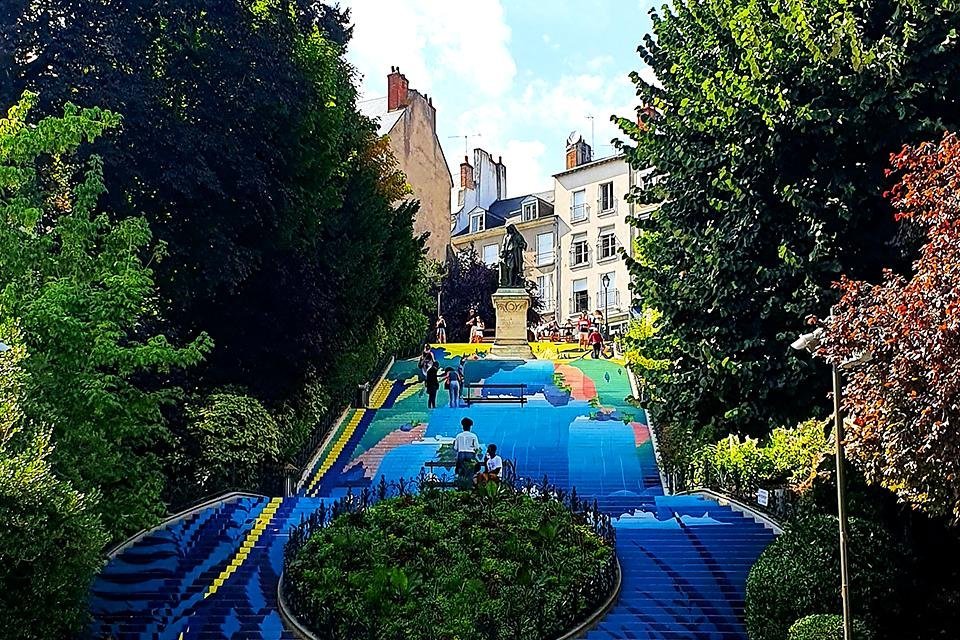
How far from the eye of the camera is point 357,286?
2906 centimetres

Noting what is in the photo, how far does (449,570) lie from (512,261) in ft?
82.0

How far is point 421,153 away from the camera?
58438 mm

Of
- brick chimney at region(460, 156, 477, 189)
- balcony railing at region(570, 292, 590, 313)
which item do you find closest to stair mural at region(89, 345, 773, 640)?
balcony railing at region(570, 292, 590, 313)

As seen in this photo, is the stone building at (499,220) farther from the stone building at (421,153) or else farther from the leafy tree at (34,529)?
the leafy tree at (34,529)

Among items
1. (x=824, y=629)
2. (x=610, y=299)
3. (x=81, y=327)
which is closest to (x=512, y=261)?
(x=610, y=299)

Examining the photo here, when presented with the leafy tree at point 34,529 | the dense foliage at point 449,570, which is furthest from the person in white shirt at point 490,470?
the leafy tree at point 34,529

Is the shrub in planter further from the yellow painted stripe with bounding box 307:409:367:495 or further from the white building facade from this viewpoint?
the white building facade

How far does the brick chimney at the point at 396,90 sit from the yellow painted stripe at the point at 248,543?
3884 centimetres

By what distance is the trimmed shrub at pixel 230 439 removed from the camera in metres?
21.5

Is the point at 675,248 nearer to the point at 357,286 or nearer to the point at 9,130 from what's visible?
the point at 9,130

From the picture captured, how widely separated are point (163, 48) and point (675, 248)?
1160 cm

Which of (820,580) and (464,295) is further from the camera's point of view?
(464,295)

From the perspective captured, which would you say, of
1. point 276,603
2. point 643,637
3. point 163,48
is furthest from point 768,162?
point 163,48

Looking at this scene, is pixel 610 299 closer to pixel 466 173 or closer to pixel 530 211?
pixel 530 211
